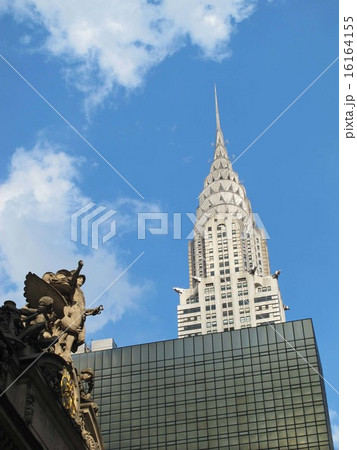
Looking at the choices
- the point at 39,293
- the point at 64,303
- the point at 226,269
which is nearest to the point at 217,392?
the point at 64,303

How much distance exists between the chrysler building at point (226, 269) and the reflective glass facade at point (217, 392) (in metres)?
58.5

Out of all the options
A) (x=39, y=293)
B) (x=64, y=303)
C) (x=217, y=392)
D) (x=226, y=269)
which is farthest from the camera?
(x=226, y=269)

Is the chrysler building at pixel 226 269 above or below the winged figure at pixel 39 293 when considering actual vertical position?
above

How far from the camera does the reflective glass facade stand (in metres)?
88.6

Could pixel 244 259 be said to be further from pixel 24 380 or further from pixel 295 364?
pixel 24 380

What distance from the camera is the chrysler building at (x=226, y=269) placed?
6309 inches

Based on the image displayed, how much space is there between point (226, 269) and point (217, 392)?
75.8 metres

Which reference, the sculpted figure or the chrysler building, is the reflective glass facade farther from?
the chrysler building

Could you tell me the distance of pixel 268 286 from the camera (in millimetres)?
164375

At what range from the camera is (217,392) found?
93.5m

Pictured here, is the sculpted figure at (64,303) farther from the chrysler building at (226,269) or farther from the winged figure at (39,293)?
the chrysler building at (226,269)

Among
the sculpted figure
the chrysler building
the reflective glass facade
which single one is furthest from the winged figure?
the chrysler building

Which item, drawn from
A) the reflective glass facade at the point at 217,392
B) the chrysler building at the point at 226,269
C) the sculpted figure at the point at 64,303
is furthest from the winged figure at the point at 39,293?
the chrysler building at the point at 226,269

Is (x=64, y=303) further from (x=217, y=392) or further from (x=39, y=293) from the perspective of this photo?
(x=217, y=392)
